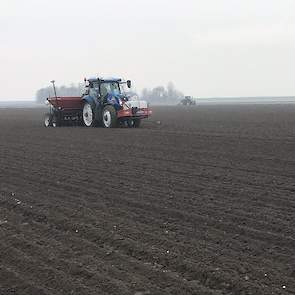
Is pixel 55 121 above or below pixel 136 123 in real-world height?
above

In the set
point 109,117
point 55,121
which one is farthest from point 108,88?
point 55,121

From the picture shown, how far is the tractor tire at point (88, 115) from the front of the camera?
23203mm

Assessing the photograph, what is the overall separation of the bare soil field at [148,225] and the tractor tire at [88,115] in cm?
1110

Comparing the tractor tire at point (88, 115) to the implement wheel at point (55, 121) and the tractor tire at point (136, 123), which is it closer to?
the implement wheel at point (55, 121)

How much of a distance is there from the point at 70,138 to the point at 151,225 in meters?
11.9

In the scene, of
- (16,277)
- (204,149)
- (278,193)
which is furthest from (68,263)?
(204,149)

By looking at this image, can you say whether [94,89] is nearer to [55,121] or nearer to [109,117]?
[109,117]

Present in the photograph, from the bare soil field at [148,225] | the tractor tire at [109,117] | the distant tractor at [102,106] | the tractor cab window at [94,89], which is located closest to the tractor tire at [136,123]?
the distant tractor at [102,106]

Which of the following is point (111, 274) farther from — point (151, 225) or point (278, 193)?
point (278, 193)

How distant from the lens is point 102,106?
22562 mm

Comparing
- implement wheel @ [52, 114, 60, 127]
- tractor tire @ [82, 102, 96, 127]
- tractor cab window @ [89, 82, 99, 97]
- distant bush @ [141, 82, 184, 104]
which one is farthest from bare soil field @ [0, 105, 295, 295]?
distant bush @ [141, 82, 184, 104]

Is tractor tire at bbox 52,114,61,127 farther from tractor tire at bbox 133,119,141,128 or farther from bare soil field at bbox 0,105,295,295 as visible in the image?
bare soil field at bbox 0,105,295,295

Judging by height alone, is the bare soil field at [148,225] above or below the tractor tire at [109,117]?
below

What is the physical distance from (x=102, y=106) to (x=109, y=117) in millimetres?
738
